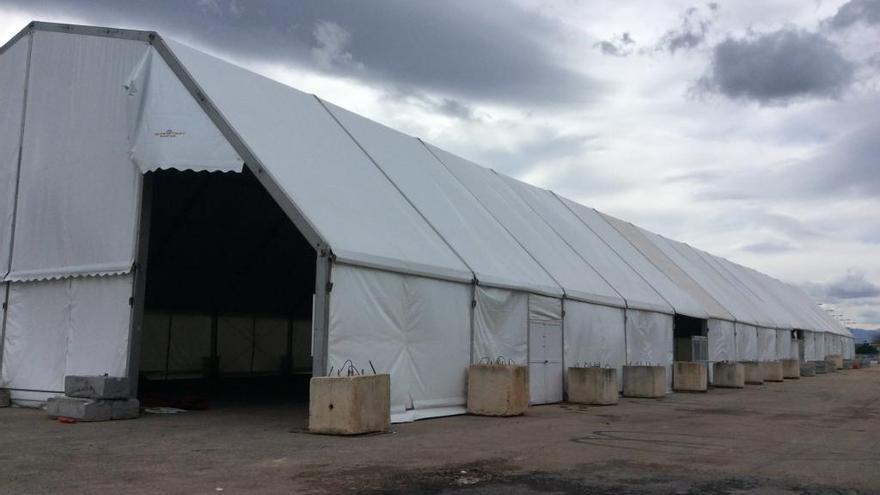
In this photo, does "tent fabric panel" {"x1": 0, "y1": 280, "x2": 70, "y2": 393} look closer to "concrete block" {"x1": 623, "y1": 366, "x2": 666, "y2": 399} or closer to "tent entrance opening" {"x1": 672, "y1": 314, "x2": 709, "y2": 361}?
"concrete block" {"x1": 623, "y1": 366, "x2": 666, "y2": 399}

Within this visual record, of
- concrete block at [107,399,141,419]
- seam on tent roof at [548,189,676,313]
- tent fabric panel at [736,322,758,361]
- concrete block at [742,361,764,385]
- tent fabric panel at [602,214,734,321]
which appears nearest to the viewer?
concrete block at [107,399,141,419]

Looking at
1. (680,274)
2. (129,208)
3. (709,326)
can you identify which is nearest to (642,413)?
(129,208)

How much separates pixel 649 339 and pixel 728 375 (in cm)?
586

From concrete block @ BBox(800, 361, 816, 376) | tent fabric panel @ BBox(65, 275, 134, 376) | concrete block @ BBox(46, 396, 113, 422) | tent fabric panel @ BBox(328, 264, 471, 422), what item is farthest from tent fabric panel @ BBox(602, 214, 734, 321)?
concrete block @ BBox(46, 396, 113, 422)

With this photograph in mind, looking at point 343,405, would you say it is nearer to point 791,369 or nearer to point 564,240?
point 564,240

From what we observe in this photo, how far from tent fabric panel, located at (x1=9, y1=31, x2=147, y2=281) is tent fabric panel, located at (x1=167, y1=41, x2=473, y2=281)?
2.01m

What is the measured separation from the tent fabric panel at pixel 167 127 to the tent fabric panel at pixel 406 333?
134 inches

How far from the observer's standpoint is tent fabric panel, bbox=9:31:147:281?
1525cm

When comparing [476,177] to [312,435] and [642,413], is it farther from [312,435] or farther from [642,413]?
[312,435]

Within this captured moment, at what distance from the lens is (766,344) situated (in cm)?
3859

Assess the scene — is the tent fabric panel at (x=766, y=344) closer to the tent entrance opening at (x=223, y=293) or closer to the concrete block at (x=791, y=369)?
the concrete block at (x=791, y=369)

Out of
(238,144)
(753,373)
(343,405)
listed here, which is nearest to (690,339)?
(753,373)

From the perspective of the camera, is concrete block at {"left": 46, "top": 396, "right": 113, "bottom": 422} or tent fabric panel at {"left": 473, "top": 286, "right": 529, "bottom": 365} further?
tent fabric panel at {"left": 473, "top": 286, "right": 529, "bottom": 365}

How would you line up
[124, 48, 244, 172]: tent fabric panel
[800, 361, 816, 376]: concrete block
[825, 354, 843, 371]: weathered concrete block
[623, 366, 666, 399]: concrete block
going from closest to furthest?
[124, 48, 244, 172]: tent fabric panel, [623, 366, 666, 399]: concrete block, [800, 361, 816, 376]: concrete block, [825, 354, 843, 371]: weathered concrete block
